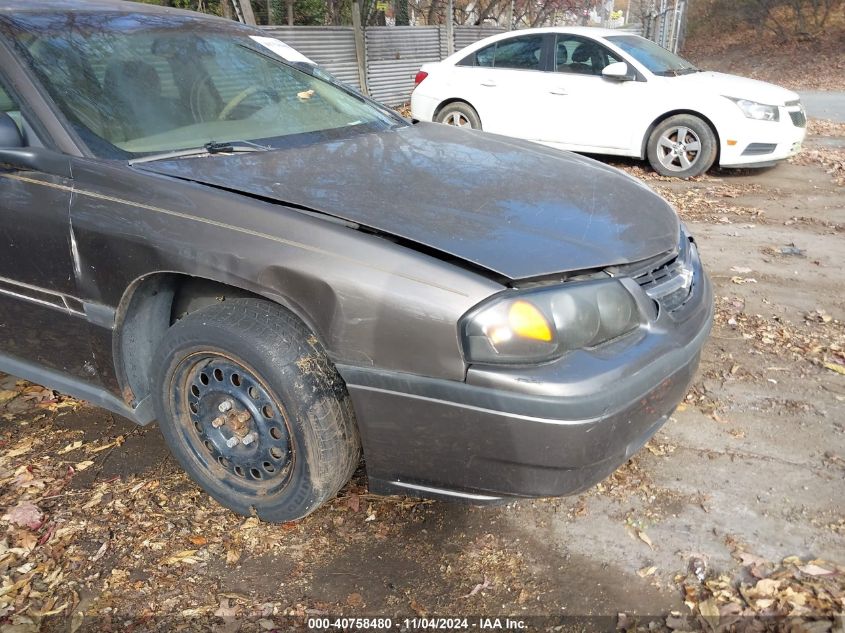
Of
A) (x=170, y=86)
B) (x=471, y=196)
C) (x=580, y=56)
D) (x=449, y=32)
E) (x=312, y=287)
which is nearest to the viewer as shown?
(x=312, y=287)

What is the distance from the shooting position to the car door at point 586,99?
24.9 feet

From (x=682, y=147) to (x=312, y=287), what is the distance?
6.44m

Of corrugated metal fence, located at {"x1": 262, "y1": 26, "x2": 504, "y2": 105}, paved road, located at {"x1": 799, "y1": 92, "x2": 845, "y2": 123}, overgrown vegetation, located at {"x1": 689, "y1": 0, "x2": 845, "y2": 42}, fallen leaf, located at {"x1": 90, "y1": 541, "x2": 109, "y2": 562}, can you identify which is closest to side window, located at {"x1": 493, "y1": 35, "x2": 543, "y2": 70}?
corrugated metal fence, located at {"x1": 262, "y1": 26, "x2": 504, "y2": 105}

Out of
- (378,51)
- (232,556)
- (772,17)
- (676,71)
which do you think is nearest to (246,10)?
(378,51)

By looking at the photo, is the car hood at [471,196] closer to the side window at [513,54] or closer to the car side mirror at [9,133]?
the car side mirror at [9,133]

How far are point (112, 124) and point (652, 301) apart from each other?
206cm

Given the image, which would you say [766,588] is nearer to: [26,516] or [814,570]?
[814,570]

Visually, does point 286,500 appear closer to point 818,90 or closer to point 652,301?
point 652,301

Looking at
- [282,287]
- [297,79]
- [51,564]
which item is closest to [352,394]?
[282,287]

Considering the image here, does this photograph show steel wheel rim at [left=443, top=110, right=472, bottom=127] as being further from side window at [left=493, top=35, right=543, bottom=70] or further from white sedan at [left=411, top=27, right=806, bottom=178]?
side window at [left=493, top=35, right=543, bottom=70]

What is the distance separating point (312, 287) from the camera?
2086 millimetres

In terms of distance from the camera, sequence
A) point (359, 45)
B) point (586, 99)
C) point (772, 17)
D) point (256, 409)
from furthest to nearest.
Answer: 1. point (772, 17)
2. point (359, 45)
3. point (586, 99)
4. point (256, 409)

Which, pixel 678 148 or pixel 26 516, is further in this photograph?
pixel 678 148

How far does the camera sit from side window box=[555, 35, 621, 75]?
25.5ft
